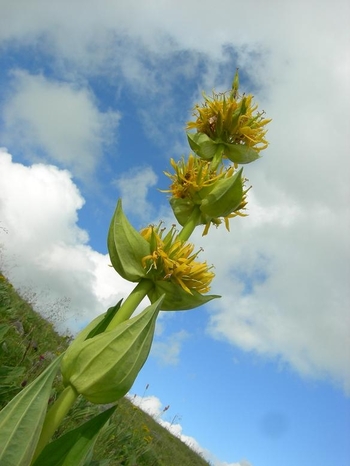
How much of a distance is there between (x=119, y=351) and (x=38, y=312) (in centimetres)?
642

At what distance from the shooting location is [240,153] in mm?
2752

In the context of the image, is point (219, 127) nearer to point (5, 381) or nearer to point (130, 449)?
point (5, 381)

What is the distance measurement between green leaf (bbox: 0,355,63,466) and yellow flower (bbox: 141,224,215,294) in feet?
2.21

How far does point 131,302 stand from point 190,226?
1.86 feet

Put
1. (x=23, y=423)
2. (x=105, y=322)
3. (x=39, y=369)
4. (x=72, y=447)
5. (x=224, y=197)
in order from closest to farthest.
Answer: (x=23, y=423) < (x=72, y=447) < (x=105, y=322) < (x=224, y=197) < (x=39, y=369)

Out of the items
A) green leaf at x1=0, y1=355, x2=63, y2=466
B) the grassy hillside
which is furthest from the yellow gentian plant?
the grassy hillside

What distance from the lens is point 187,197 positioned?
2494 millimetres

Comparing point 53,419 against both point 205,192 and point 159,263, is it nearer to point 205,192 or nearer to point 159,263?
point 159,263

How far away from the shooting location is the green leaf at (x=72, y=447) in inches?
69.5

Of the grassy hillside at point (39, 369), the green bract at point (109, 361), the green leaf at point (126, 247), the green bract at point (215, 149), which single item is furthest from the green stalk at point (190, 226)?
the grassy hillside at point (39, 369)

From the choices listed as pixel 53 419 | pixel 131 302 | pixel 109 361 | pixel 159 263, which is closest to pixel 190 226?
pixel 159 263

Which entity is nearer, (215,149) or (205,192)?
(205,192)

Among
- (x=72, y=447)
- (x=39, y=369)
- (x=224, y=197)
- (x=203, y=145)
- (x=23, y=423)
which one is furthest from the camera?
(x=39, y=369)

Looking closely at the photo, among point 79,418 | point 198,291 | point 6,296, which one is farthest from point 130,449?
point 198,291
